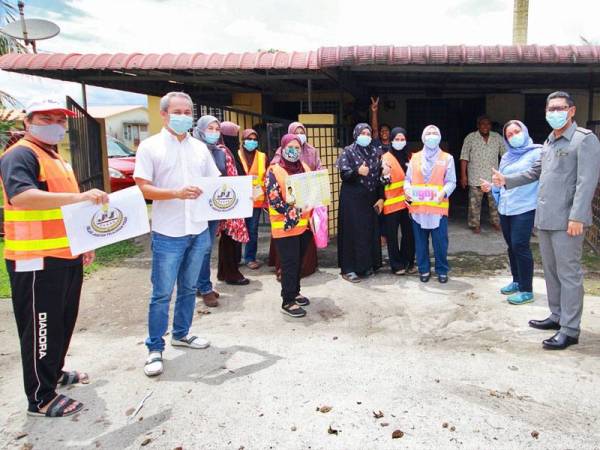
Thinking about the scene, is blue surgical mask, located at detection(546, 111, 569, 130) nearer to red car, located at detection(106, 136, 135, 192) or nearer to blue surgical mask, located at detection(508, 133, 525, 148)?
blue surgical mask, located at detection(508, 133, 525, 148)

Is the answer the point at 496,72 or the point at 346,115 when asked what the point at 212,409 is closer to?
the point at 496,72

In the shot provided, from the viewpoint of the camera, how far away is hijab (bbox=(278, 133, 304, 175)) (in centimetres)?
455

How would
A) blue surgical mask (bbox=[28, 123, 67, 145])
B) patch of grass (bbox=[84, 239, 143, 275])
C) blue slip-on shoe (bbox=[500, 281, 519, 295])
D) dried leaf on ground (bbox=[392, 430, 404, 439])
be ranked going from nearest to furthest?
1. dried leaf on ground (bbox=[392, 430, 404, 439])
2. blue surgical mask (bbox=[28, 123, 67, 145])
3. blue slip-on shoe (bbox=[500, 281, 519, 295])
4. patch of grass (bbox=[84, 239, 143, 275])

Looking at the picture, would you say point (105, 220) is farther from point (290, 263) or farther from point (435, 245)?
point (435, 245)

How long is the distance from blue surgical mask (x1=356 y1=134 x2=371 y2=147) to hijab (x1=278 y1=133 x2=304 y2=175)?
37.8 inches

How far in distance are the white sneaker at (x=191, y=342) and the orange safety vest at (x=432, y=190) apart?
277cm

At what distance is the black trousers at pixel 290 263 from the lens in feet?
14.9

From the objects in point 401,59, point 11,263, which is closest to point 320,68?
point 401,59

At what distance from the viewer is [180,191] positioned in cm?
331

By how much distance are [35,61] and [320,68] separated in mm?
4105

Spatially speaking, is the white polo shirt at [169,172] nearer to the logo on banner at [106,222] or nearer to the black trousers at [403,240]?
the logo on banner at [106,222]

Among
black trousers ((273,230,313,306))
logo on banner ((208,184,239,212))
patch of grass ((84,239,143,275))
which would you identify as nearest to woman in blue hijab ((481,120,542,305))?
black trousers ((273,230,313,306))

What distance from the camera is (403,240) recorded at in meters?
6.02

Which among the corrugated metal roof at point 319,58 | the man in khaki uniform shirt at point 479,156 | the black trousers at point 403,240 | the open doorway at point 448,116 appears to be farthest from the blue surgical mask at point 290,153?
the open doorway at point 448,116
